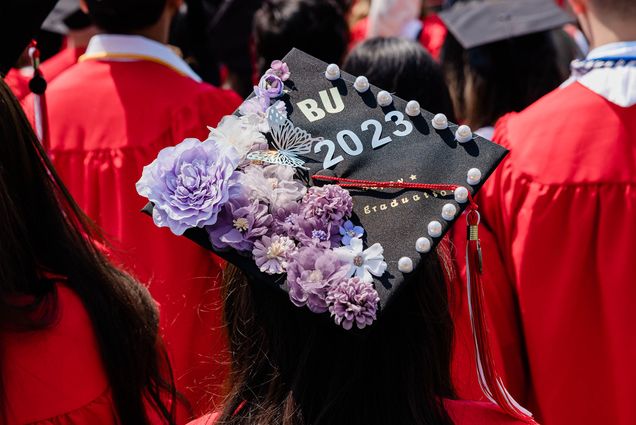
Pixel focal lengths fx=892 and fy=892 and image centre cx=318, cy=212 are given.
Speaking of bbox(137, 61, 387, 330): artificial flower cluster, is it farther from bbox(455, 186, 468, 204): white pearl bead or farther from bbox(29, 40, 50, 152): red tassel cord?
bbox(29, 40, 50, 152): red tassel cord

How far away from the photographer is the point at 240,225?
4.98 ft

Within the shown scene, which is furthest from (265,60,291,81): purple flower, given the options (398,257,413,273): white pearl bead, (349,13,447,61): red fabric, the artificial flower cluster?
(349,13,447,61): red fabric

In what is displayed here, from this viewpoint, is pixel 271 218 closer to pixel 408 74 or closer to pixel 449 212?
pixel 449 212

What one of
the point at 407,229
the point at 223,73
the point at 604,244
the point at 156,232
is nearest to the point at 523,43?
the point at 604,244

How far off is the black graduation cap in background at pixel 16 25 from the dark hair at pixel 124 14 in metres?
0.63

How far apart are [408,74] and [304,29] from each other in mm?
874

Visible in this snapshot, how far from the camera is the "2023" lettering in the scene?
163 cm

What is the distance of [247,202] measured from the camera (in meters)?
1.53

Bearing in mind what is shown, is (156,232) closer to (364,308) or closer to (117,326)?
(117,326)

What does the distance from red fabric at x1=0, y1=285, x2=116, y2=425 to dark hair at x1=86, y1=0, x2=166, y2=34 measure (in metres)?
1.44

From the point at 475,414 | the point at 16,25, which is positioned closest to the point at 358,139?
the point at 475,414

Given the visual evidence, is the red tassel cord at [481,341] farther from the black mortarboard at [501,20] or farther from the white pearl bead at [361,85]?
the black mortarboard at [501,20]

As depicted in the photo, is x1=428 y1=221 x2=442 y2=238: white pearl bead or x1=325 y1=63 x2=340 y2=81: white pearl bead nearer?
x1=428 y1=221 x2=442 y2=238: white pearl bead

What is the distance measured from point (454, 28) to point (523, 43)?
29 centimetres
